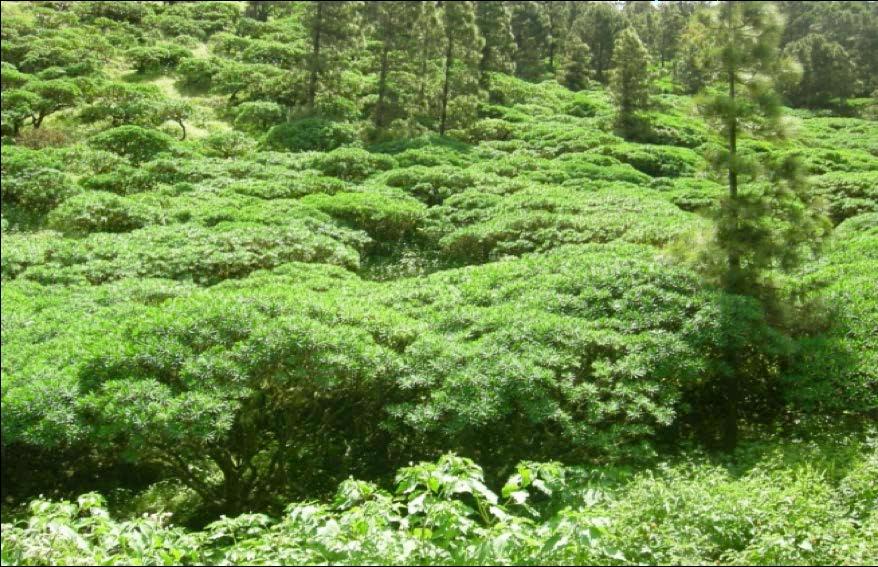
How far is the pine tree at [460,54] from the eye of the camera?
31.9 m

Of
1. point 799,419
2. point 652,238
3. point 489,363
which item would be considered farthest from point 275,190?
point 799,419

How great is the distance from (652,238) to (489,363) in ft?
25.7

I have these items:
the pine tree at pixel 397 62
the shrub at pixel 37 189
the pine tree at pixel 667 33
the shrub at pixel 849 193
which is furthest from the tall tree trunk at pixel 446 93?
the pine tree at pixel 667 33

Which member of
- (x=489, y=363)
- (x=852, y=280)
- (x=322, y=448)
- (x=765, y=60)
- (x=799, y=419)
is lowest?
(x=322, y=448)

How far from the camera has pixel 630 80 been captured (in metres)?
35.2

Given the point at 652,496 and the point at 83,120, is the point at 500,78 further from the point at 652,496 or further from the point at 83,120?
the point at 652,496

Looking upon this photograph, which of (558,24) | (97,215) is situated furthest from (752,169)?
(558,24)

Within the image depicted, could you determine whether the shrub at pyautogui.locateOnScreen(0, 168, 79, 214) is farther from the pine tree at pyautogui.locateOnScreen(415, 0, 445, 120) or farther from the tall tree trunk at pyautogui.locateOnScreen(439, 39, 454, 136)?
the pine tree at pyautogui.locateOnScreen(415, 0, 445, 120)

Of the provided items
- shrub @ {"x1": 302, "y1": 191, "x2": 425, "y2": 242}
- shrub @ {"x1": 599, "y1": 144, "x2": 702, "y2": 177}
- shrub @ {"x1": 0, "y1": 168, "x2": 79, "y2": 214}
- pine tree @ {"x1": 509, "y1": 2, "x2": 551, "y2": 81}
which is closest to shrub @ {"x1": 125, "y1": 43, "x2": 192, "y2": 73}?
shrub @ {"x1": 0, "y1": 168, "x2": 79, "y2": 214}

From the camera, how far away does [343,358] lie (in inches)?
295

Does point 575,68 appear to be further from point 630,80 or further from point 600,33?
point 630,80

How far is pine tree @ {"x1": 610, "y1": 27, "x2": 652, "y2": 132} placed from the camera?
35094mm

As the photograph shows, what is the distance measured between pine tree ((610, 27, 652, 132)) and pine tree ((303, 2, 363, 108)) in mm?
15718

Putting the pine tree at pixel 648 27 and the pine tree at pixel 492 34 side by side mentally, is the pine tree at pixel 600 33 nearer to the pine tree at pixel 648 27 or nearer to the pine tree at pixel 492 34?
the pine tree at pixel 648 27
